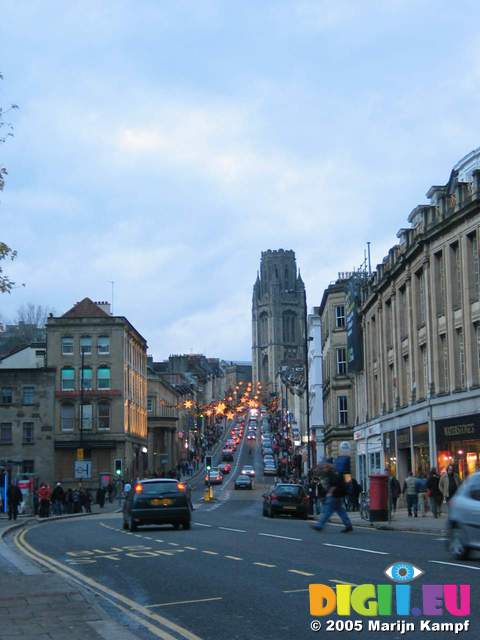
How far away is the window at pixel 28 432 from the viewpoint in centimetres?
7431

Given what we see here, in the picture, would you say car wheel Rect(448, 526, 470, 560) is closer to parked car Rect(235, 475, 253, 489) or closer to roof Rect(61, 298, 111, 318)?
parked car Rect(235, 475, 253, 489)

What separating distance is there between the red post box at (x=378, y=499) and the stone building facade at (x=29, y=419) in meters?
48.2

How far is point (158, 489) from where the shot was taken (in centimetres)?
2577

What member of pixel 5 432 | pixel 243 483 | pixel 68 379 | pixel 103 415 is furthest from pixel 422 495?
pixel 68 379

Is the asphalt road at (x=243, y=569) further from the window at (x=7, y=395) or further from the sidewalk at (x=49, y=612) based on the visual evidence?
the window at (x=7, y=395)

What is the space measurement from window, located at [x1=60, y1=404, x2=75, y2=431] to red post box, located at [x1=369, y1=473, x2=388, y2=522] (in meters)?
52.1

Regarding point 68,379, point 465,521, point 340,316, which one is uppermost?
point 340,316

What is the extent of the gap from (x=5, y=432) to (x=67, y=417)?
5943 mm

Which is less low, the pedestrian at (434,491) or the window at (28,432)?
the window at (28,432)

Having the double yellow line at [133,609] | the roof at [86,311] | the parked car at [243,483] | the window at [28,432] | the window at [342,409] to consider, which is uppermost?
the roof at [86,311]

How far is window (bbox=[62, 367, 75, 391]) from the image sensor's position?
79.2 m

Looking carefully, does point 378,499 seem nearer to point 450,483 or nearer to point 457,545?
point 450,483

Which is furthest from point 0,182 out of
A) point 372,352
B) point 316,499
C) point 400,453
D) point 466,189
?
point 372,352

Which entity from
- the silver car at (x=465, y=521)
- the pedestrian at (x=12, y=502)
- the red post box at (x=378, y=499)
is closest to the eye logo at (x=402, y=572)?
the silver car at (x=465, y=521)
